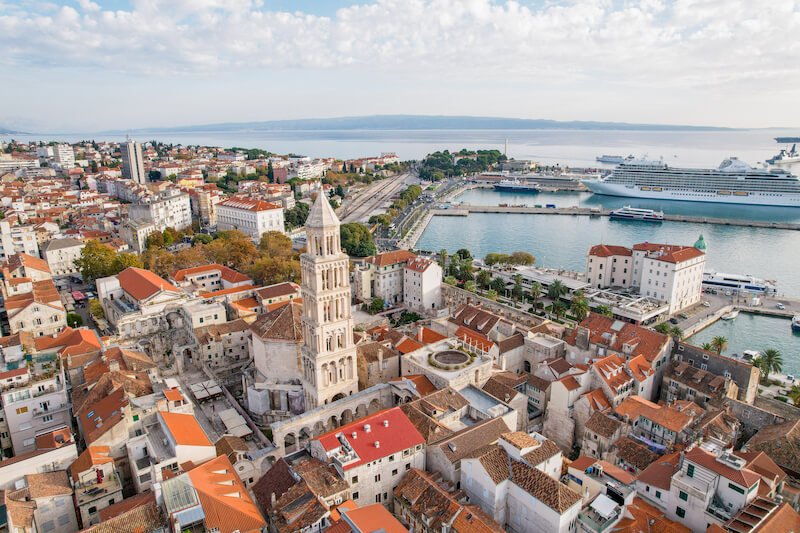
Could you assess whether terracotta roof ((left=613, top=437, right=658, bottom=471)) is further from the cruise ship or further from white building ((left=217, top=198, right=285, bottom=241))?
the cruise ship

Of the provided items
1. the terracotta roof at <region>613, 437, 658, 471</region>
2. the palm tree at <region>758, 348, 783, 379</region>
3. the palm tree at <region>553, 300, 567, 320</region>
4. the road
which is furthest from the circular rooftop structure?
the road

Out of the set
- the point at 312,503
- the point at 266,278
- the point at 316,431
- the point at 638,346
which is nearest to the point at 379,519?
the point at 312,503

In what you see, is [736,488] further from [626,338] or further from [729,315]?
[729,315]

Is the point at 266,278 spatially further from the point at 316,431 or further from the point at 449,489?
the point at 449,489

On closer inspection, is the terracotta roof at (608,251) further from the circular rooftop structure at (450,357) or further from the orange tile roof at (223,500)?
the orange tile roof at (223,500)

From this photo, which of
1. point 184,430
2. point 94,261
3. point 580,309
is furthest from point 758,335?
point 94,261
